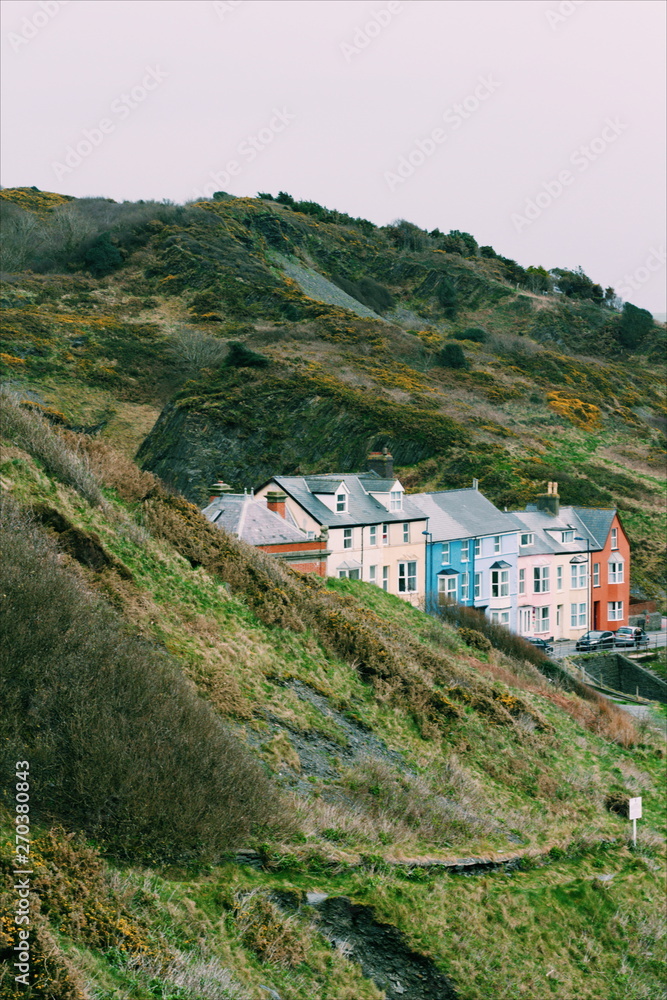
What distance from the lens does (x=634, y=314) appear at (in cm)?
12062

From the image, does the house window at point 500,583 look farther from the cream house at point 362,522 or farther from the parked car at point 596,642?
the cream house at point 362,522

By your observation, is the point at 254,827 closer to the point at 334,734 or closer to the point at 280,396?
the point at 334,734

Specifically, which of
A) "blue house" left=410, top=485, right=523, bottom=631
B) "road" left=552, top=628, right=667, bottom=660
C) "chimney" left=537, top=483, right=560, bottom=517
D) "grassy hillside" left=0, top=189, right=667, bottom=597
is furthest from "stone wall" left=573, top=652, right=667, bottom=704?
"grassy hillside" left=0, top=189, right=667, bottom=597

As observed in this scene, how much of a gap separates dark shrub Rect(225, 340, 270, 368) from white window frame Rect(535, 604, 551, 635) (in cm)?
3416

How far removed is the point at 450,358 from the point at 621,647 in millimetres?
50705

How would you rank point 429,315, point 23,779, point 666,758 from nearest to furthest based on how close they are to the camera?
point 23,779 → point 666,758 → point 429,315

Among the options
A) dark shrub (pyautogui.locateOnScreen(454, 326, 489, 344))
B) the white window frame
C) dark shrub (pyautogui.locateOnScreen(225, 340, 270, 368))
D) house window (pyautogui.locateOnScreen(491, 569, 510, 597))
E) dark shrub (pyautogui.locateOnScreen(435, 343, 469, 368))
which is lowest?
the white window frame

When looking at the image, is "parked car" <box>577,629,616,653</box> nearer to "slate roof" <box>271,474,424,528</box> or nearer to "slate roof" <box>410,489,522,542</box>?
"slate roof" <box>410,489,522,542</box>

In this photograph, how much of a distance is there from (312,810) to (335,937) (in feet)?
6.77

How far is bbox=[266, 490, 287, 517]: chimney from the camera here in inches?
1421

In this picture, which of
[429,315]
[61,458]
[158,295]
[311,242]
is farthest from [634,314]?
[61,458]

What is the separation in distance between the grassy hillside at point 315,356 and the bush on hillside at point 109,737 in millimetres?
47796

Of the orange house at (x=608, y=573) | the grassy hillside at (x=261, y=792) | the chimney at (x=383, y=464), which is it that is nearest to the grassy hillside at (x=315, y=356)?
the orange house at (x=608, y=573)

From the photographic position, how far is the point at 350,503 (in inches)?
1592
